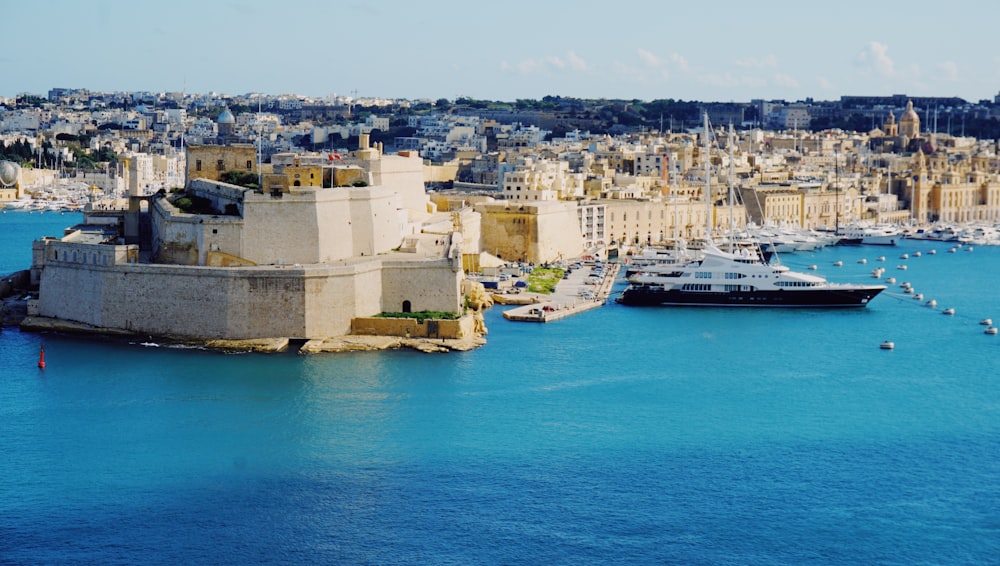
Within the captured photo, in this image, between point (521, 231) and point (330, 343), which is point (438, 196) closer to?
point (521, 231)

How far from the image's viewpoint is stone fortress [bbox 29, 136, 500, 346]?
18.7 m

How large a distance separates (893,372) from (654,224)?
1573 centimetres

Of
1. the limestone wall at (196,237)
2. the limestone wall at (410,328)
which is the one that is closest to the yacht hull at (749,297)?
the limestone wall at (410,328)

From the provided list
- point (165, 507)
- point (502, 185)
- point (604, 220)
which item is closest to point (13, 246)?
point (502, 185)

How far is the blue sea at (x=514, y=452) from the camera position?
11539 mm

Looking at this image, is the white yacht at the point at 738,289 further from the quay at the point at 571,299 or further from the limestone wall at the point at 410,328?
the limestone wall at the point at 410,328

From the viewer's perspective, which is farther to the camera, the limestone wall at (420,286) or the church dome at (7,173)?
the church dome at (7,173)

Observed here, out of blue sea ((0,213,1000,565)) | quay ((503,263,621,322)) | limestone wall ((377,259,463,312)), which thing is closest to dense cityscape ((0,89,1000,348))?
limestone wall ((377,259,463,312))

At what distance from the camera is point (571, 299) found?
2331 cm

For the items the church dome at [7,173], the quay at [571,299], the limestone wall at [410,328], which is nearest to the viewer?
the limestone wall at [410,328]

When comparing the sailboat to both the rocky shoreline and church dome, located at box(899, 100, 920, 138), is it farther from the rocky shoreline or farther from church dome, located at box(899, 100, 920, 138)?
church dome, located at box(899, 100, 920, 138)

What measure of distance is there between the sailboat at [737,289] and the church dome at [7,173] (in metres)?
32.3

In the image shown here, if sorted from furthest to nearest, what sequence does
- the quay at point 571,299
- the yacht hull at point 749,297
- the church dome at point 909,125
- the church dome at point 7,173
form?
the church dome at point 909,125
the church dome at point 7,173
the yacht hull at point 749,297
the quay at point 571,299

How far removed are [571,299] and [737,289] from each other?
2.63 meters
